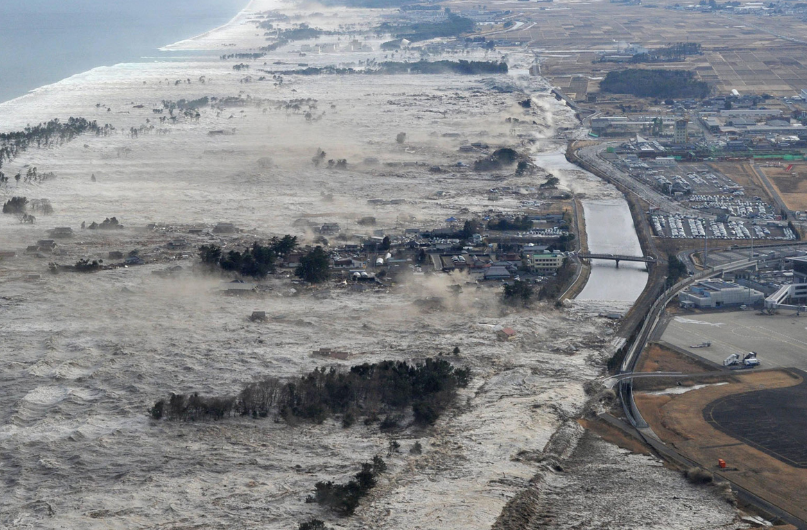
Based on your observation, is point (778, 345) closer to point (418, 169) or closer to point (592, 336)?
point (592, 336)

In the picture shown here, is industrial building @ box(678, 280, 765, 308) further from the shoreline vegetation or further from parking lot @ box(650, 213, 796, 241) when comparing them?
the shoreline vegetation

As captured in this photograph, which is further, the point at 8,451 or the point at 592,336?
the point at 592,336

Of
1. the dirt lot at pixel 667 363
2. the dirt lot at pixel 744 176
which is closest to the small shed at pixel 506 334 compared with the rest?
the dirt lot at pixel 667 363

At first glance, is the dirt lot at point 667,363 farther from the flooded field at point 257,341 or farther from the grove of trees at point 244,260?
the grove of trees at point 244,260

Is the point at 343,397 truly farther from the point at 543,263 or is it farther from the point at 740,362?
the point at 543,263

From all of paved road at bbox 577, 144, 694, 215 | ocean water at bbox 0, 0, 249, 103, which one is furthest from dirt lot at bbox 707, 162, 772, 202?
ocean water at bbox 0, 0, 249, 103

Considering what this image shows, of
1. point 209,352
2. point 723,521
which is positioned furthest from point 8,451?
point 723,521

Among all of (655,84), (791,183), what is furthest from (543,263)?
(655,84)
